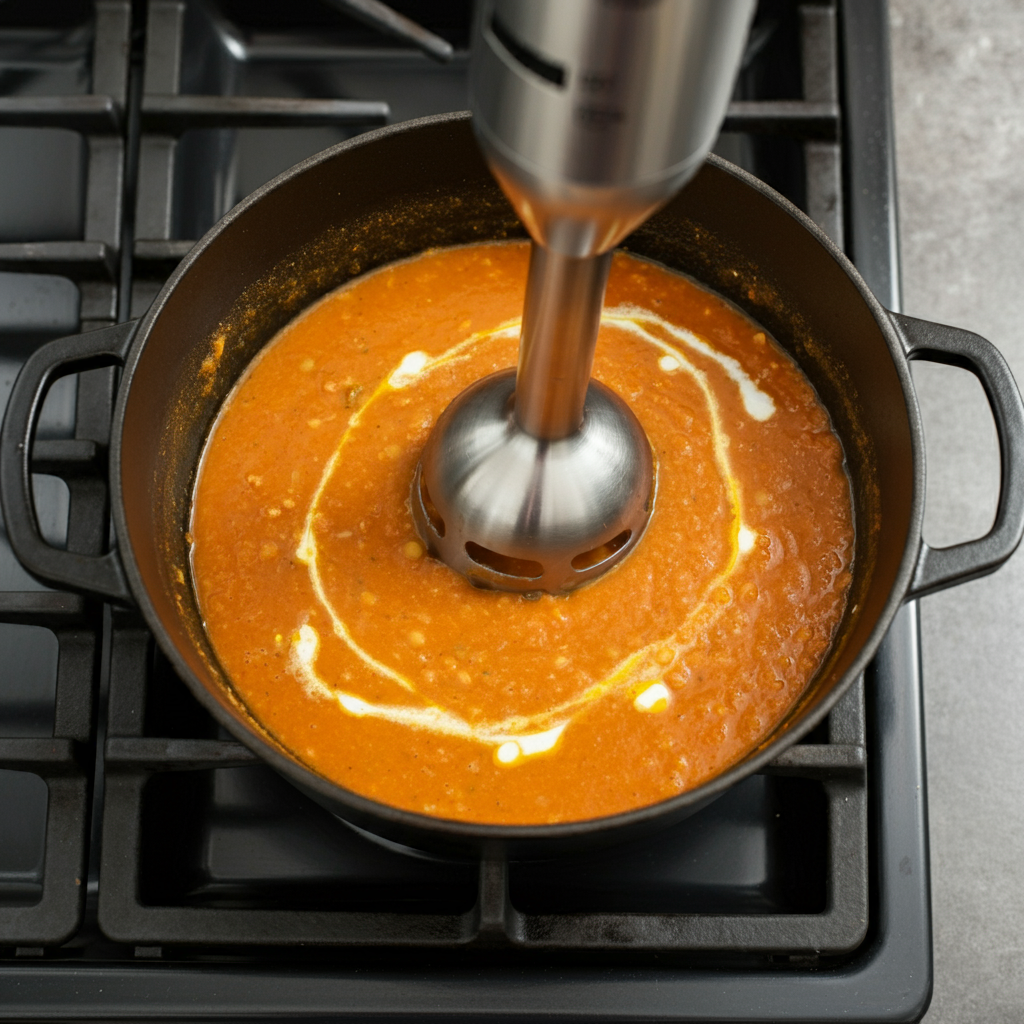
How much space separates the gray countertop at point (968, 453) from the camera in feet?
5.49

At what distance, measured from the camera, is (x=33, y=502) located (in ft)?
4.08

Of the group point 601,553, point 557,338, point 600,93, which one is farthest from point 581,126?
point 601,553

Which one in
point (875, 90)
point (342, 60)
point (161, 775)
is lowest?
point (161, 775)

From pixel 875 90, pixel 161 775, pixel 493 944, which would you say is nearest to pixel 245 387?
pixel 161 775

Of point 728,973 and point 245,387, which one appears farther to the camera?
point 245,387

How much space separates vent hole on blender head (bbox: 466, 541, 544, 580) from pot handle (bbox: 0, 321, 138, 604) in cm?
Result: 44

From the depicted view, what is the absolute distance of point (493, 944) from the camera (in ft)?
4.27

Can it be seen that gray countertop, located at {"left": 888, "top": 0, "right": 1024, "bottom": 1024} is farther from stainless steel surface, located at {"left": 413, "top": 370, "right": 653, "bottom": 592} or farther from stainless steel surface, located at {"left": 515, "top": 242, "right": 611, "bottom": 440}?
stainless steel surface, located at {"left": 515, "top": 242, "right": 611, "bottom": 440}

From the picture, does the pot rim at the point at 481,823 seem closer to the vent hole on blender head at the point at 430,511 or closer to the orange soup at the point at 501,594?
the orange soup at the point at 501,594

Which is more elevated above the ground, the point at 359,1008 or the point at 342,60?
the point at 342,60

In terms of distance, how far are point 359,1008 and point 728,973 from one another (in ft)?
1.53

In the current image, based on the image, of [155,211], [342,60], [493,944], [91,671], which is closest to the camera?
[493,944]

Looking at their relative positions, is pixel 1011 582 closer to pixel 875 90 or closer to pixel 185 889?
pixel 875 90

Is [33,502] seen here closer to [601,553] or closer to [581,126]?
[601,553]
